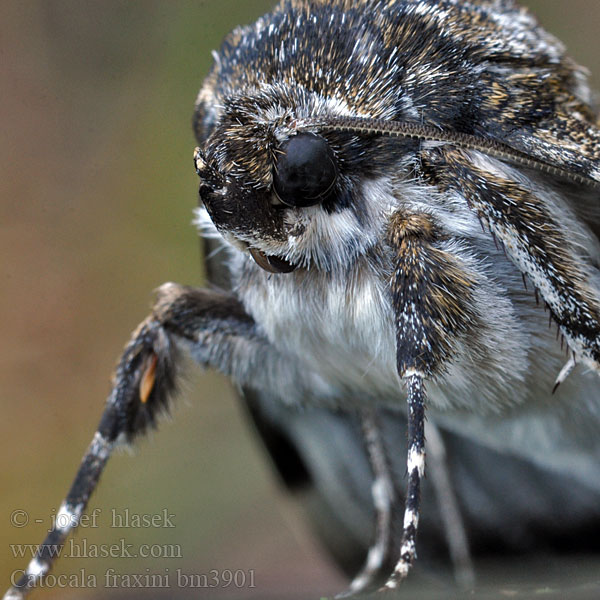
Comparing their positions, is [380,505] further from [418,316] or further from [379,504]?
[418,316]

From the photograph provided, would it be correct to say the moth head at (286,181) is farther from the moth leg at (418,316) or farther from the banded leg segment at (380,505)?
the banded leg segment at (380,505)

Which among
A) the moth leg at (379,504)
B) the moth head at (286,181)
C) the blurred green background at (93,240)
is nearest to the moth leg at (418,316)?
the moth head at (286,181)

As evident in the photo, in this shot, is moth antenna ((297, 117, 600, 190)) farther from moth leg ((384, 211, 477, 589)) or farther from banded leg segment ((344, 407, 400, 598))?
banded leg segment ((344, 407, 400, 598))

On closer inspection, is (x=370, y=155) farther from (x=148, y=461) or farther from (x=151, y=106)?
(x=148, y=461)

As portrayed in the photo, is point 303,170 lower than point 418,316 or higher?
higher

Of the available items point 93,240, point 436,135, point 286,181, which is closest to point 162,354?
point 286,181

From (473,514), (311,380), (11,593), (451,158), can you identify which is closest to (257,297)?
(311,380)
